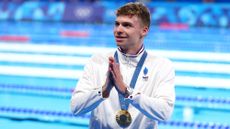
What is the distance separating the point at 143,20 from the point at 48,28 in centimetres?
1255

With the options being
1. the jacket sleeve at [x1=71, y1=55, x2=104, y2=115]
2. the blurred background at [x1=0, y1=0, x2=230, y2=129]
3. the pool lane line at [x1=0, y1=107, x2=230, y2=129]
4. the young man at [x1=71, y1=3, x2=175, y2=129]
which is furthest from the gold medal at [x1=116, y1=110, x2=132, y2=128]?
the pool lane line at [x1=0, y1=107, x2=230, y2=129]

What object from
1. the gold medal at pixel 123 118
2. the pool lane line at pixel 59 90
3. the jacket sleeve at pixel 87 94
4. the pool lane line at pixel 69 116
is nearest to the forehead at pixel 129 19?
the jacket sleeve at pixel 87 94

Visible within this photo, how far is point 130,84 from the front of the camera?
2273 mm

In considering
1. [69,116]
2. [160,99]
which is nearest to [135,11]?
[160,99]

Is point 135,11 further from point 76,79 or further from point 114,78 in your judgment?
point 76,79

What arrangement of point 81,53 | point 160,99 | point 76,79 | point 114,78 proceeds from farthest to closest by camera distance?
point 81,53 < point 76,79 < point 160,99 < point 114,78

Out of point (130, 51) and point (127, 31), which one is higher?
point (127, 31)

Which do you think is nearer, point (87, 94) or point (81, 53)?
point (87, 94)

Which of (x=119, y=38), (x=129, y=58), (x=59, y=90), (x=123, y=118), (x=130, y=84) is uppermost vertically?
(x=119, y=38)

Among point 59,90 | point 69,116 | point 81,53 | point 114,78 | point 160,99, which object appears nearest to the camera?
point 114,78

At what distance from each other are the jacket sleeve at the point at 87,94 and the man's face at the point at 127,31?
19 centimetres

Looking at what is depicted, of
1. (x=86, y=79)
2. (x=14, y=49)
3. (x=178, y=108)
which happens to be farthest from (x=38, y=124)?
(x=14, y=49)

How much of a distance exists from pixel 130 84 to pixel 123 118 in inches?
6.6

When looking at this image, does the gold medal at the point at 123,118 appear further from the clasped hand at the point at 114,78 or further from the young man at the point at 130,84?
the clasped hand at the point at 114,78
